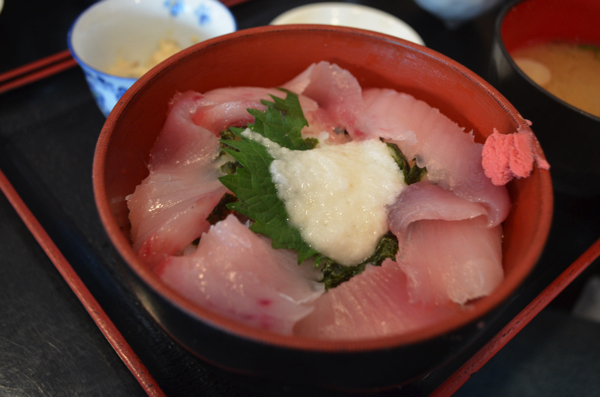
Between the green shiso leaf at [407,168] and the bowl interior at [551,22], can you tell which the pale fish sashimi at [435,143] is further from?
the bowl interior at [551,22]

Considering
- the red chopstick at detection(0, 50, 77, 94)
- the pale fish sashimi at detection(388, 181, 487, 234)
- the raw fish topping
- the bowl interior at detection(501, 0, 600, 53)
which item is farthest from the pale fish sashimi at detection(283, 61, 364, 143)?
the red chopstick at detection(0, 50, 77, 94)

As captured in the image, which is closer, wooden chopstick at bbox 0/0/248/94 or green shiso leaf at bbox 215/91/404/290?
green shiso leaf at bbox 215/91/404/290

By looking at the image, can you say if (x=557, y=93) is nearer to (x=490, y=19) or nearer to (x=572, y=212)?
A: (x=572, y=212)

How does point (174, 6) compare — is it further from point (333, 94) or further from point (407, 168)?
point (407, 168)

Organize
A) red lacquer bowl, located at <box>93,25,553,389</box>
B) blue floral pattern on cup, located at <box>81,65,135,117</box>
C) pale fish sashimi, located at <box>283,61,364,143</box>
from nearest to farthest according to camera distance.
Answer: red lacquer bowl, located at <box>93,25,553,389</box>
pale fish sashimi, located at <box>283,61,364,143</box>
blue floral pattern on cup, located at <box>81,65,135,117</box>

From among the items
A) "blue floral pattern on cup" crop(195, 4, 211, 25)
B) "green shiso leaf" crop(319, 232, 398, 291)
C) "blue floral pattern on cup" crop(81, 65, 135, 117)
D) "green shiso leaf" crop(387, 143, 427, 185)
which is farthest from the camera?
"blue floral pattern on cup" crop(195, 4, 211, 25)

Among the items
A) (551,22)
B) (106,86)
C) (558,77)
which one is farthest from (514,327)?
(106,86)

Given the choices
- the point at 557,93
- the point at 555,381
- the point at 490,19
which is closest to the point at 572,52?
the point at 557,93

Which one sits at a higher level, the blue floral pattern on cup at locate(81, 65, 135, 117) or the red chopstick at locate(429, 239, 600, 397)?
the blue floral pattern on cup at locate(81, 65, 135, 117)

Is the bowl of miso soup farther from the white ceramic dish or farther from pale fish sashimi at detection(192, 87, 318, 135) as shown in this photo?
pale fish sashimi at detection(192, 87, 318, 135)
